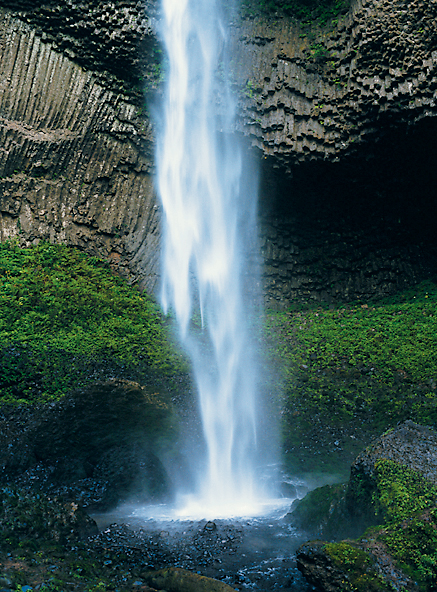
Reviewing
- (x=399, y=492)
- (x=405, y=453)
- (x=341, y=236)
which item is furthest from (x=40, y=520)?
(x=341, y=236)

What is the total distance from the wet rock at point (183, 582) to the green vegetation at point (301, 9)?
14631mm

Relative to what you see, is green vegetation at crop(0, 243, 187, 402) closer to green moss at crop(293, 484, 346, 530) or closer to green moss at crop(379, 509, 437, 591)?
green moss at crop(293, 484, 346, 530)

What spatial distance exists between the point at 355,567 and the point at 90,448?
4.22 meters

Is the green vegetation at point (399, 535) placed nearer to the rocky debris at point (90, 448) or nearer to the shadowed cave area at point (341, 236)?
the rocky debris at point (90, 448)

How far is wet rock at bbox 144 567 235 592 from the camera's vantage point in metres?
3.89

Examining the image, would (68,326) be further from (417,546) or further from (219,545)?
(417,546)

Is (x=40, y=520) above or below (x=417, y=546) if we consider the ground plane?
above

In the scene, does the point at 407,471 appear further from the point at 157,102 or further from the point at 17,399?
the point at 157,102

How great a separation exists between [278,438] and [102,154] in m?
9.91

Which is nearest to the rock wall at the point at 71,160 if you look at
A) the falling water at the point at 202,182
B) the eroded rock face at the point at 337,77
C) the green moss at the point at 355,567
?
the falling water at the point at 202,182

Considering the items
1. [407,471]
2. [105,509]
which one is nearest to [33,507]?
[105,509]

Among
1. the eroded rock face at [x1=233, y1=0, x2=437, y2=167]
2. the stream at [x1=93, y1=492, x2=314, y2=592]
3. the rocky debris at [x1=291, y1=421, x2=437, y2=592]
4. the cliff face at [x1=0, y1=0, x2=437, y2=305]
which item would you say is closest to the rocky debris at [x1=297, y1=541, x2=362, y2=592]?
the rocky debris at [x1=291, y1=421, x2=437, y2=592]

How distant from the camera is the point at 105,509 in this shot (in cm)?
612

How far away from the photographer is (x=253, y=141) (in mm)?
13492
